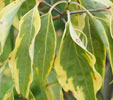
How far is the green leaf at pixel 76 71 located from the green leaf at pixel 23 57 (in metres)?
0.07

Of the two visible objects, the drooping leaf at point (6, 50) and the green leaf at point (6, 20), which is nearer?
the green leaf at point (6, 20)

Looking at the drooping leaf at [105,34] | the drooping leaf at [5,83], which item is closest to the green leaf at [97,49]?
the drooping leaf at [105,34]

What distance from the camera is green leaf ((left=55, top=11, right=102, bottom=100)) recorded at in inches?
31.4

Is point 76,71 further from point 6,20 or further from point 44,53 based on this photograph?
point 6,20

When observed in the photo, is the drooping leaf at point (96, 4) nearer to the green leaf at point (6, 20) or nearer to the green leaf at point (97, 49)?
the green leaf at point (97, 49)

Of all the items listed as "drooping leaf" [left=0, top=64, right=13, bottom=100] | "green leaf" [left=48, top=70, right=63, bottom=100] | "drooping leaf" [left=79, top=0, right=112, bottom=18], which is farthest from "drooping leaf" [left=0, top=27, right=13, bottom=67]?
"drooping leaf" [left=79, top=0, right=112, bottom=18]

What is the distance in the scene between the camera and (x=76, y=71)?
81cm

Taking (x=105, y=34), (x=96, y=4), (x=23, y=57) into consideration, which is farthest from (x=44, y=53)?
(x=96, y=4)

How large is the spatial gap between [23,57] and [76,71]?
134mm

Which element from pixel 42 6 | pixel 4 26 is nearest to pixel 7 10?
pixel 4 26

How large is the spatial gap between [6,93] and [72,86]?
0.22 metres

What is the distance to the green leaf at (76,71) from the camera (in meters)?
0.80

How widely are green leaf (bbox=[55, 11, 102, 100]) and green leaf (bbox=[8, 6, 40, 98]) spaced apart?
73 mm

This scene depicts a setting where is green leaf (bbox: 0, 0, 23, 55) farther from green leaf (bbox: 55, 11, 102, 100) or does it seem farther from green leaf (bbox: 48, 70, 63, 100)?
green leaf (bbox: 48, 70, 63, 100)
